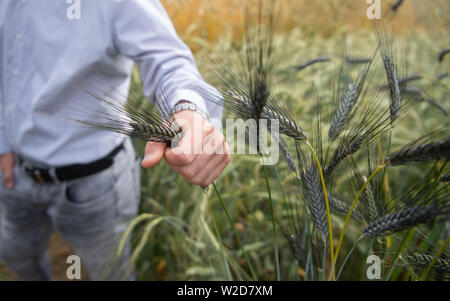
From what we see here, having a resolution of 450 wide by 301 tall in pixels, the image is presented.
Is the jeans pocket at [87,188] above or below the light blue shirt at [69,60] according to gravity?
below

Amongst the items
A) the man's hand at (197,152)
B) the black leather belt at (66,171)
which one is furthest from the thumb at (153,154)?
the black leather belt at (66,171)

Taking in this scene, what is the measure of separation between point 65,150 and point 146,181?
578 mm

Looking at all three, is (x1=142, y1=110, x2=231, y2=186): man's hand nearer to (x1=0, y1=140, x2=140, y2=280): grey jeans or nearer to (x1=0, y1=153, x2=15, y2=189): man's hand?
(x1=0, y1=140, x2=140, y2=280): grey jeans

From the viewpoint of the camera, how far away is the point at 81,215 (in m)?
0.98

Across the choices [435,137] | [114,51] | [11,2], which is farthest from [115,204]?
[435,137]

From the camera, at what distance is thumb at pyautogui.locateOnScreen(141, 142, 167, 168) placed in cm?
43

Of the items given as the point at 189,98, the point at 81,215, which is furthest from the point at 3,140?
the point at 189,98

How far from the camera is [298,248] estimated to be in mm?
612

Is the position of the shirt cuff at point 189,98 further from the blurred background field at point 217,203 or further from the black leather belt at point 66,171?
the black leather belt at point 66,171

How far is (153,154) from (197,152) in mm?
66

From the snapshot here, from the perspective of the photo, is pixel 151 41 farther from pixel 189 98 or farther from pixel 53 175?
pixel 53 175

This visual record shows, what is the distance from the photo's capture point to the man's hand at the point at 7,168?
97 cm

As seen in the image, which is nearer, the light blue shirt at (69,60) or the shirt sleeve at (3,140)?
the light blue shirt at (69,60)

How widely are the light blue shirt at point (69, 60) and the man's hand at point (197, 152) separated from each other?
162 millimetres
